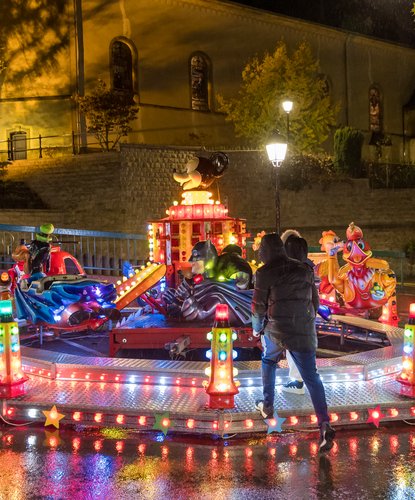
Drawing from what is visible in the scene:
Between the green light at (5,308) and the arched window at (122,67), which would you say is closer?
the green light at (5,308)

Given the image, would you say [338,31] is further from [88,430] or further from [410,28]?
[88,430]

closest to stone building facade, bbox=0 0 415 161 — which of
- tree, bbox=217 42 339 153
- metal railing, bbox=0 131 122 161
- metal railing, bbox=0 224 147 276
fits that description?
metal railing, bbox=0 131 122 161

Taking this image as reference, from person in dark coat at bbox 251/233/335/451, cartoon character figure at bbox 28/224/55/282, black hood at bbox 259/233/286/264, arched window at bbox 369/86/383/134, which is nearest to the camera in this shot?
person in dark coat at bbox 251/233/335/451

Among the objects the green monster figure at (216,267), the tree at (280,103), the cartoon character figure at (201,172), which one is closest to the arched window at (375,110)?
the tree at (280,103)

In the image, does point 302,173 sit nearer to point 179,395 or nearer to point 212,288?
point 212,288

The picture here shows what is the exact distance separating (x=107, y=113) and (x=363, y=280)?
74.5ft

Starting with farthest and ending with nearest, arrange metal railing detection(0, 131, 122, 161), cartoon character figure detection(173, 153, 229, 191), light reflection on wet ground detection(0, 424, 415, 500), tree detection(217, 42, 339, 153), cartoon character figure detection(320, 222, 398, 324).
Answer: tree detection(217, 42, 339, 153), metal railing detection(0, 131, 122, 161), cartoon character figure detection(173, 153, 229, 191), cartoon character figure detection(320, 222, 398, 324), light reflection on wet ground detection(0, 424, 415, 500)

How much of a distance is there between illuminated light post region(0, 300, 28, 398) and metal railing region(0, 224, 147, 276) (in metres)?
5.08

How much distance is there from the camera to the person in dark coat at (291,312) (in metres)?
6.09

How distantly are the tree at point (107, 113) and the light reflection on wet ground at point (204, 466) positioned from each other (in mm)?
26277

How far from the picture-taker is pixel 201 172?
37.6 feet

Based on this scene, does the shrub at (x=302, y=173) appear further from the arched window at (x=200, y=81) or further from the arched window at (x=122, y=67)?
the arched window at (x=122, y=67)

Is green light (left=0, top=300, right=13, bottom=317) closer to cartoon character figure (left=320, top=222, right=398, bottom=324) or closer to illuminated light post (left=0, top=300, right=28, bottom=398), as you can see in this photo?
illuminated light post (left=0, top=300, right=28, bottom=398)

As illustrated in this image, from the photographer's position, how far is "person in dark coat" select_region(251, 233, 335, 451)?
20.0 ft
